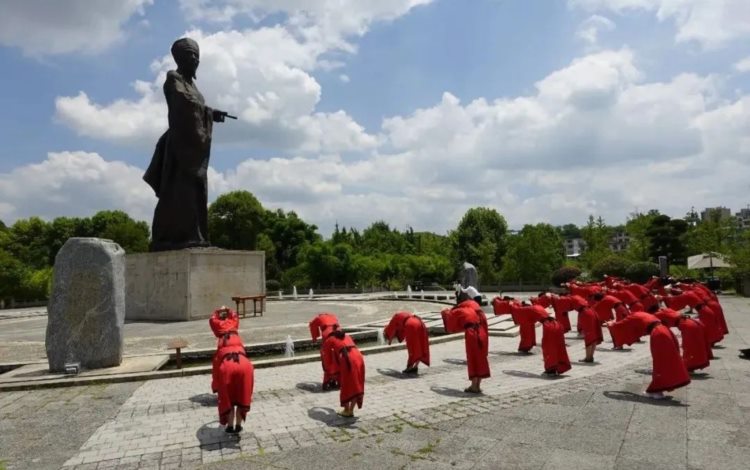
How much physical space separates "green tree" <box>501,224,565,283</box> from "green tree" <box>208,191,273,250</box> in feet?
91.8

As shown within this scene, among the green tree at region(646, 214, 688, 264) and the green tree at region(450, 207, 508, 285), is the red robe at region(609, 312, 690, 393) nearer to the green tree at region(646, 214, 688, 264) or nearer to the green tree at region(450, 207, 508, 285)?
the green tree at region(646, 214, 688, 264)

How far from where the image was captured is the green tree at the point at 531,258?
46.9 metres

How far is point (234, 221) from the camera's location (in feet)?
192

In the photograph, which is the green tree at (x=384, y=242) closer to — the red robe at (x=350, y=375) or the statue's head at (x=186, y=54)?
the statue's head at (x=186, y=54)

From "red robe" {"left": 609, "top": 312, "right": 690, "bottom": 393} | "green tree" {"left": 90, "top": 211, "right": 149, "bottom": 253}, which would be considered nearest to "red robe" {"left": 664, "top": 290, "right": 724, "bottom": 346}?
"red robe" {"left": 609, "top": 312, "right": 690, "bottom": 393}

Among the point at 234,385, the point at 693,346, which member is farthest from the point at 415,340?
the point at 693,346

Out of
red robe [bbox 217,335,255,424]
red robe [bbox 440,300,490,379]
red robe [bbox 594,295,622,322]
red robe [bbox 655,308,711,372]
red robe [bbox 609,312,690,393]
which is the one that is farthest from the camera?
red robe [bbox 594,295,622,322]

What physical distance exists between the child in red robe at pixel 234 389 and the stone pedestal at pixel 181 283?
43.1 ft

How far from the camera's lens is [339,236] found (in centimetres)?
7019

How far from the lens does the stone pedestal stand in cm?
1873

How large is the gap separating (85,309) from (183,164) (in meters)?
10.8

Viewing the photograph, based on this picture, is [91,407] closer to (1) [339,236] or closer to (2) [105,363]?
(2) [105,363]

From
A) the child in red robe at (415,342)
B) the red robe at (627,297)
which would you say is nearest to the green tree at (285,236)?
the red robe at (627,297)

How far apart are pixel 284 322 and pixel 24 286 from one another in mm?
33160
